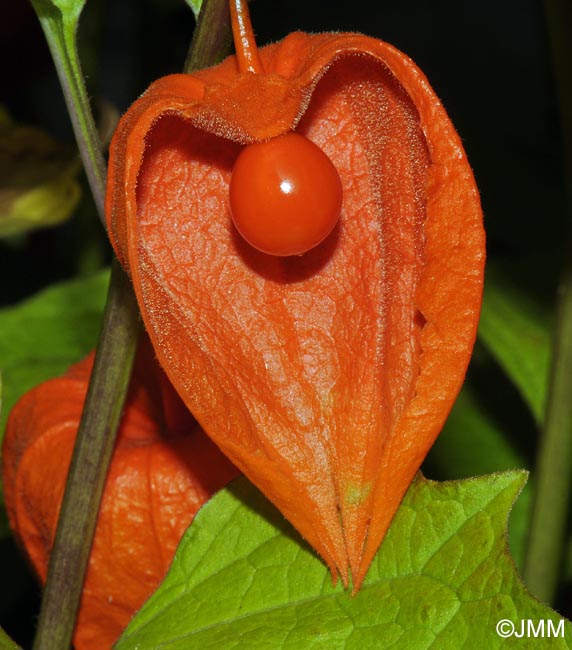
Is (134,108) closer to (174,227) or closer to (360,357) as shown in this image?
(174,227)

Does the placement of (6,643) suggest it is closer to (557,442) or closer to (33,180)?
(557,442)

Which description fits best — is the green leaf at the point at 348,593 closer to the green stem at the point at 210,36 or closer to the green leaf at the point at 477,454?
the green stem at the point at 210,36

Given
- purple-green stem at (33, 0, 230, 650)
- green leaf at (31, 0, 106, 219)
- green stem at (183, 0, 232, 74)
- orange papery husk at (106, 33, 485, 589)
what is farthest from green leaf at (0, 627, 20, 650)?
green stem at (183, 0, 232, 74)

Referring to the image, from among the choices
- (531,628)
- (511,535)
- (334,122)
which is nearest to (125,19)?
(511,535)

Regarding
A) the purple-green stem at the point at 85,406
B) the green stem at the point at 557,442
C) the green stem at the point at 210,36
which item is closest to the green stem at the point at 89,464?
the purple-green stem at the point at 85,406

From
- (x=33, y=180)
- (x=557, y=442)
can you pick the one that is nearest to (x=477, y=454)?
(x=557, y=442)
